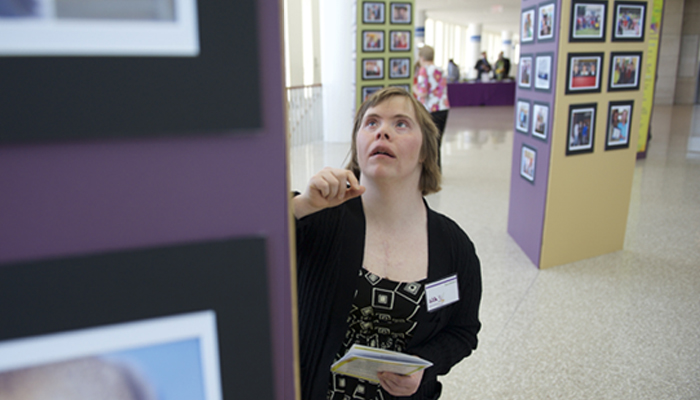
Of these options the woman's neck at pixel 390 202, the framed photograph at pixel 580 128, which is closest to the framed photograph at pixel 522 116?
the framed photograph at pixel 580 128

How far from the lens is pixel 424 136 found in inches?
63.4

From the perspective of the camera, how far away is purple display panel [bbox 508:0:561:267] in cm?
394

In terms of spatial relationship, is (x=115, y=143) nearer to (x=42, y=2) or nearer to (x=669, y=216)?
(x=42, y=2)

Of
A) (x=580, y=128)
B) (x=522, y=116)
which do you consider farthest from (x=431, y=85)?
(x=580, y=128)

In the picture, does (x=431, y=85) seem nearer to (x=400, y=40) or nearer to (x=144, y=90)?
(x=400, y=40)

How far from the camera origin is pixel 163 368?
1.57 ft

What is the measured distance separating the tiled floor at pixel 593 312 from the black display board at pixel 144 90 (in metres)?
2.61

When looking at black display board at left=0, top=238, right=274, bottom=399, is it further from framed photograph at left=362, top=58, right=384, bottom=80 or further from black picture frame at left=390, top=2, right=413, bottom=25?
black picture frame at left=390, top=2, right=413, bottom=25

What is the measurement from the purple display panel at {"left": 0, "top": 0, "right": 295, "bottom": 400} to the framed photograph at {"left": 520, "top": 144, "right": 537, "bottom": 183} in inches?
166

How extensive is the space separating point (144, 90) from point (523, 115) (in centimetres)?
462

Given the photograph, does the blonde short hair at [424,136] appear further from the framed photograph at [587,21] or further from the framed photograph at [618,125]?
the framed photograph at [618,125]

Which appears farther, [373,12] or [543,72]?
[373,12]

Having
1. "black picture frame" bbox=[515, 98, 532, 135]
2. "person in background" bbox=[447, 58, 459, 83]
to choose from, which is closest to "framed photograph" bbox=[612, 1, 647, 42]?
"black picture frame" bbox=[515, 98, 532, 135]

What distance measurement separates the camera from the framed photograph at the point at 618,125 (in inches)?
166
